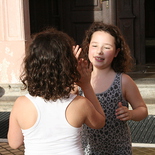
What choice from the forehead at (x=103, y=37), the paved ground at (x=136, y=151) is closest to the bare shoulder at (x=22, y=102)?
the forehead at (x=103, y=37)

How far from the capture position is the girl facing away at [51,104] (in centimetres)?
179

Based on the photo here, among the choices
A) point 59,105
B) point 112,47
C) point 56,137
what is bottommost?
point 56,137

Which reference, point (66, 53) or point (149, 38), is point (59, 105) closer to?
point (66, 53)

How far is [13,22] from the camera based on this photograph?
601 cm

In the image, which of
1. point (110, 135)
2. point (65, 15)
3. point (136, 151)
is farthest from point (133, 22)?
point (110, 135)

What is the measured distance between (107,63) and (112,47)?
99 mm

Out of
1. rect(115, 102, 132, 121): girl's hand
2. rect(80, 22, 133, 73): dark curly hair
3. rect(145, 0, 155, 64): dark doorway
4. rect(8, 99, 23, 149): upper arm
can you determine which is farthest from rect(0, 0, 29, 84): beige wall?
rect(145, 0, 155, 64): dark doorway

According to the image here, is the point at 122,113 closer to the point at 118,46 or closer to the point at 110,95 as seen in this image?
the point at 110,95

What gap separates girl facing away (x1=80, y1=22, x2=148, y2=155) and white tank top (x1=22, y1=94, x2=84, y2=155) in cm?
48

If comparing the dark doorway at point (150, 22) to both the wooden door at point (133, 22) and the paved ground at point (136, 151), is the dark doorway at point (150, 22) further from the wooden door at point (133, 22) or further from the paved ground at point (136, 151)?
the paved ground at point (136, 151)

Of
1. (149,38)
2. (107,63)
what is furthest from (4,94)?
(149,38)

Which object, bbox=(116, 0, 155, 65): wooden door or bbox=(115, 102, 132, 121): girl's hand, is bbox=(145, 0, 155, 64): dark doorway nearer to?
bbox=(116, 0, 155, 65): wooden door

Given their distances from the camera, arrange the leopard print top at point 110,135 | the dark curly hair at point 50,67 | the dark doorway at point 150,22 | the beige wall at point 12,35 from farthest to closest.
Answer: the dark doorway at point 150,22 < the beige wall at point 12,35 < the leopard print top at point 110,135 < the dark curly hair at point 50,67

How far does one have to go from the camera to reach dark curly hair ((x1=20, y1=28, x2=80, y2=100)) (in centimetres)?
178
